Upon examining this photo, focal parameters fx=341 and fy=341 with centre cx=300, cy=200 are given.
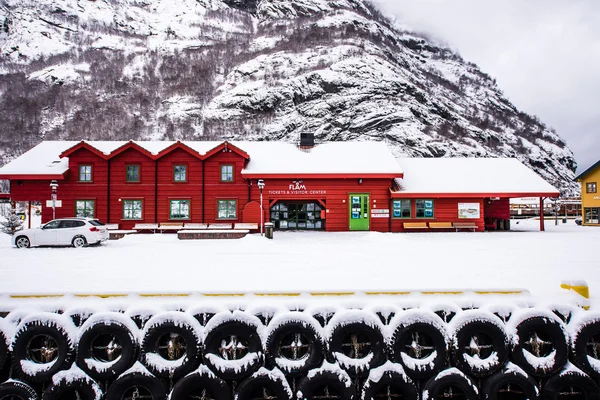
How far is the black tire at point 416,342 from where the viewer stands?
5.14 meters

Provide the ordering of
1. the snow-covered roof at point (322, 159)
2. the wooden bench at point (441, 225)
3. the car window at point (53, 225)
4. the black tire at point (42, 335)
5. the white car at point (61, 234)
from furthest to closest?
the wooden bench at point (441, 225), the snow-covered roof at point (322, 159), the car window at point (53, 225), the white car at point (61, 234), the black tire at point (42, 335)

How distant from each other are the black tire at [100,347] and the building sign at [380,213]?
1805 centimetres

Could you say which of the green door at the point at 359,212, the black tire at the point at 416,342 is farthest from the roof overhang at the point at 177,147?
the black tire at the point at 416,342

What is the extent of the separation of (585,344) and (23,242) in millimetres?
17634

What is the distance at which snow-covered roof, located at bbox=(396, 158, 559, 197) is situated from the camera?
70.6ft

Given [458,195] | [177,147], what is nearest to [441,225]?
[458,195]

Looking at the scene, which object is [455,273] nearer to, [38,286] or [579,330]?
[579,330]

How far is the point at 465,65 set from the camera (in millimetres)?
129750

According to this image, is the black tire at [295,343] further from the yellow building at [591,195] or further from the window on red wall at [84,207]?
the yellow building at [591,195]

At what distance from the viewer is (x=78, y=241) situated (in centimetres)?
1405

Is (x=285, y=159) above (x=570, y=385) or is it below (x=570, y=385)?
above

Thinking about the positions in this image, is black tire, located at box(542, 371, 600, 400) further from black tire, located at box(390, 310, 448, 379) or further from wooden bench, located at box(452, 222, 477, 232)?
wooden bench, located at box(452, 222, 477, 232)

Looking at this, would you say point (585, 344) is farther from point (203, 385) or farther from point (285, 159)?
point (285, 159)

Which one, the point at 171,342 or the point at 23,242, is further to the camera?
the point at 23,242
